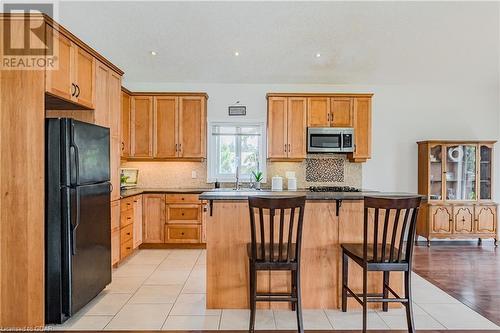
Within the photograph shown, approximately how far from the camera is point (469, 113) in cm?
567

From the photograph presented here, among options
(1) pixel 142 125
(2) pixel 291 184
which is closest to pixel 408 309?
(2) pixel 291 184

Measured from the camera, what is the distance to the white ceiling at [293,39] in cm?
328

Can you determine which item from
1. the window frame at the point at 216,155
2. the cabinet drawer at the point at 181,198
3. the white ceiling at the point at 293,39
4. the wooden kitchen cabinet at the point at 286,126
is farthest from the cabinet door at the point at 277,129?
the cabinet drawer at the point at 181,198

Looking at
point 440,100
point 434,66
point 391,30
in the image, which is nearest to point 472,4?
point 391,30

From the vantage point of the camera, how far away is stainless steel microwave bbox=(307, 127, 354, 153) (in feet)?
16.8

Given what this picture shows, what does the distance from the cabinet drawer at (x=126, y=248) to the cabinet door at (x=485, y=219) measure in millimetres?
5535

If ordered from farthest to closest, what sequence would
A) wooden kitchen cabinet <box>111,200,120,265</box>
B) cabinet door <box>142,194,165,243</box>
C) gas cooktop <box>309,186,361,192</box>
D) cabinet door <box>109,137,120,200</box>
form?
gas cooktop <box>309,186,361,192</box> < cabinet door <box>142,194,165,243</box> < wooden kitchen cabinet <box>111,200,120,265</box> < cabinet door <box>109,137,120,200</box>

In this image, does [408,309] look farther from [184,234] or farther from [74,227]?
[184,234]

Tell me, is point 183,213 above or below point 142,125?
below

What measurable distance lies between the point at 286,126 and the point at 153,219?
2.63 meters

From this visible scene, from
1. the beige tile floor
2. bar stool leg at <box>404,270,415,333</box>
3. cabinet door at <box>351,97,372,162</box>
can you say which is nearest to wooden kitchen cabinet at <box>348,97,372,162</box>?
cabinet door at <box>351,97,372,162</box>

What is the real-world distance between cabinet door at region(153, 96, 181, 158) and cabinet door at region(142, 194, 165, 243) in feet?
2.65

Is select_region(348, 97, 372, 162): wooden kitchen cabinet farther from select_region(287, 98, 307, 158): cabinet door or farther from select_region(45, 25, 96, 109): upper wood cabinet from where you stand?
select_region(45, 25, 96, 109): upper wood cabinet

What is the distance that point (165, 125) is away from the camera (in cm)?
515
